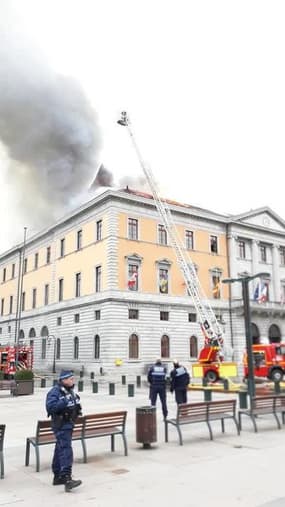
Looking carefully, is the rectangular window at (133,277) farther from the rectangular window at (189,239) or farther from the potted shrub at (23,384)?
the potted shrub at (23,384)

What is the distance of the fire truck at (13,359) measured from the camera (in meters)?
36.4

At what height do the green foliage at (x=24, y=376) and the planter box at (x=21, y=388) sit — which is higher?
the green foliage at (x=24, y=376)

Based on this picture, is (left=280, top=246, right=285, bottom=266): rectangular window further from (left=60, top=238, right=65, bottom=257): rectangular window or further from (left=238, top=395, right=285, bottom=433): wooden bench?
(left=238, top=395, right=285, bottom=433): wooden bench

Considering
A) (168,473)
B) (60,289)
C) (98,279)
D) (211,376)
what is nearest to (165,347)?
(98,279)

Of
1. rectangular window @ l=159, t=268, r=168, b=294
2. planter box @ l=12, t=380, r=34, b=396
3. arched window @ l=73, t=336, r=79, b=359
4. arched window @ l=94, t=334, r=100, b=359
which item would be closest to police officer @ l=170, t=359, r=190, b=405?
planter box @ l=12, t=380, r=34, b=396

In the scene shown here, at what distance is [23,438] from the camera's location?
11648 mm

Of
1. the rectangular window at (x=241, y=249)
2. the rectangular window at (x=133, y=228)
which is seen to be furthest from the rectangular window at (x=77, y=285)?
the rectangular window at (x=241, y=249)

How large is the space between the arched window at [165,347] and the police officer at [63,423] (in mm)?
37468

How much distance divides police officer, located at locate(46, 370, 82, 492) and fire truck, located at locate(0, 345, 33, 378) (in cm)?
3042

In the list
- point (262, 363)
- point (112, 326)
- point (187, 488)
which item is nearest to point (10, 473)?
point (187, 488)

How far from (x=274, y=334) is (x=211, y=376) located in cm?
2320

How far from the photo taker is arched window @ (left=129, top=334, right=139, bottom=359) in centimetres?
4209

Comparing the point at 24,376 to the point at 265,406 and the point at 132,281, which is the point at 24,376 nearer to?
the point at 265,406

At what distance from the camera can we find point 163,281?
45656 millimetres
